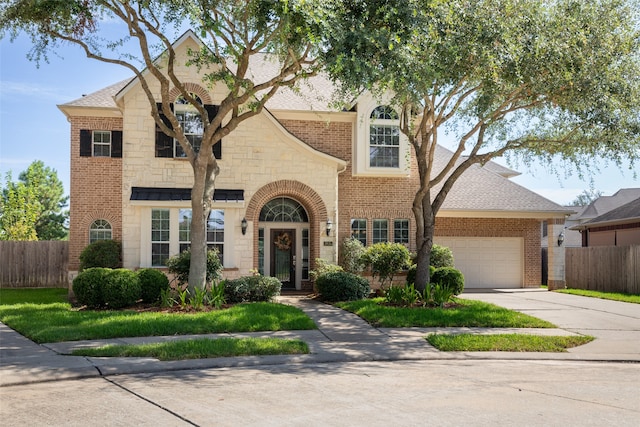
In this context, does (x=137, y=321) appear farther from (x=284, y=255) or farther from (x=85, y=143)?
(x=85, y=143)

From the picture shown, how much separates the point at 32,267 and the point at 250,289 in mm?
11821

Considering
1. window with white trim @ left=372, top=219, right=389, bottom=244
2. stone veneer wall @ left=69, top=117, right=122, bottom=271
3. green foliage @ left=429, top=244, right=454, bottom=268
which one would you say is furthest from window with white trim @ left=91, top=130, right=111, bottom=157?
green foliage @ left=429, top=244, right=454, bottom=268

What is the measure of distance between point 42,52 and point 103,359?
8846 mm

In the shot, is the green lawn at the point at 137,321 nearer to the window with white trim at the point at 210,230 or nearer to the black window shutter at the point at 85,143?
the window with white trim at the point at 210,230

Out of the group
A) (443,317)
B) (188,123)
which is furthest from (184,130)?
(443,317)

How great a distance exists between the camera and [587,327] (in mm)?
14203

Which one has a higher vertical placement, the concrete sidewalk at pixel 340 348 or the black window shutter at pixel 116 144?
the black window shutter at pixel 116 144

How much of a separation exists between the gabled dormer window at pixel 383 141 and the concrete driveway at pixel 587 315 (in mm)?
5315

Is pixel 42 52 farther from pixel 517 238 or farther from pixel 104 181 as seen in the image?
pixel 517 238

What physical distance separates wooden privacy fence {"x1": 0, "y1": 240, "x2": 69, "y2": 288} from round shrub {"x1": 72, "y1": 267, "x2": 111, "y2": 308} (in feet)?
31.4

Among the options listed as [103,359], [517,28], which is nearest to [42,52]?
[103,359]

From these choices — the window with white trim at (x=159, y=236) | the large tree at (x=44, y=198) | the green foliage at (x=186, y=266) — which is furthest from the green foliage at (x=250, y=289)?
the large tree at (x=44, y=198)

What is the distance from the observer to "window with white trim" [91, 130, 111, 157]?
20.0 meters

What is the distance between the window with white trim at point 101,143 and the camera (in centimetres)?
2002
